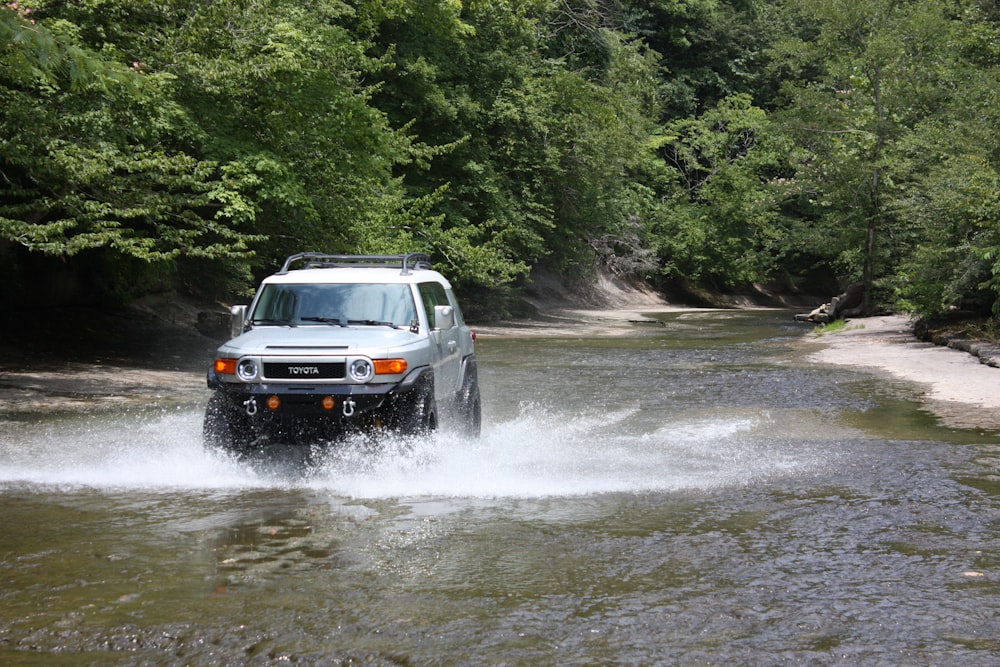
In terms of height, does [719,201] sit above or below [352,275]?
above

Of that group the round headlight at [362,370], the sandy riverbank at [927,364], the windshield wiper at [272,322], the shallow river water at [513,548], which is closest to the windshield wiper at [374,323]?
the windshield wiper at [272,322]

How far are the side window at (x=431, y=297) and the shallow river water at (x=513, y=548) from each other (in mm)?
1216

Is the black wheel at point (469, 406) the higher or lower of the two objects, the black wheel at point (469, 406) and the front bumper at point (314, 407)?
the lower

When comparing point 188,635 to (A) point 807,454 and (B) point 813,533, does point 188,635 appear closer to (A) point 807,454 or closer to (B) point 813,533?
(B) point 813,533

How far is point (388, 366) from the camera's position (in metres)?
9.34

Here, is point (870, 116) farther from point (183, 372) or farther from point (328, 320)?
point (328, 320)

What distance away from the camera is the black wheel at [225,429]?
948cm

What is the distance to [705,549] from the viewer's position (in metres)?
7.07

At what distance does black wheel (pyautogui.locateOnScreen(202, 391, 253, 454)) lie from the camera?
373 inches

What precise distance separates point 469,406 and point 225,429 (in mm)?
2895

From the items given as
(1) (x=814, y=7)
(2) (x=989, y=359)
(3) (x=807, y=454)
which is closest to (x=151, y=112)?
→ (3) (x=807, y=454)

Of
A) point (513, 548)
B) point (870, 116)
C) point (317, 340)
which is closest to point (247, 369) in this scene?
point (317, 340)

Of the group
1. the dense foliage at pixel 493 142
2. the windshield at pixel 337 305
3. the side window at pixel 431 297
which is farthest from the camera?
the dense foliage at pixel 493 142

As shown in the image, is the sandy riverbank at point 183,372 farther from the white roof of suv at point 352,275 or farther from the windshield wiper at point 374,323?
the windshield wiper at point 374,323
